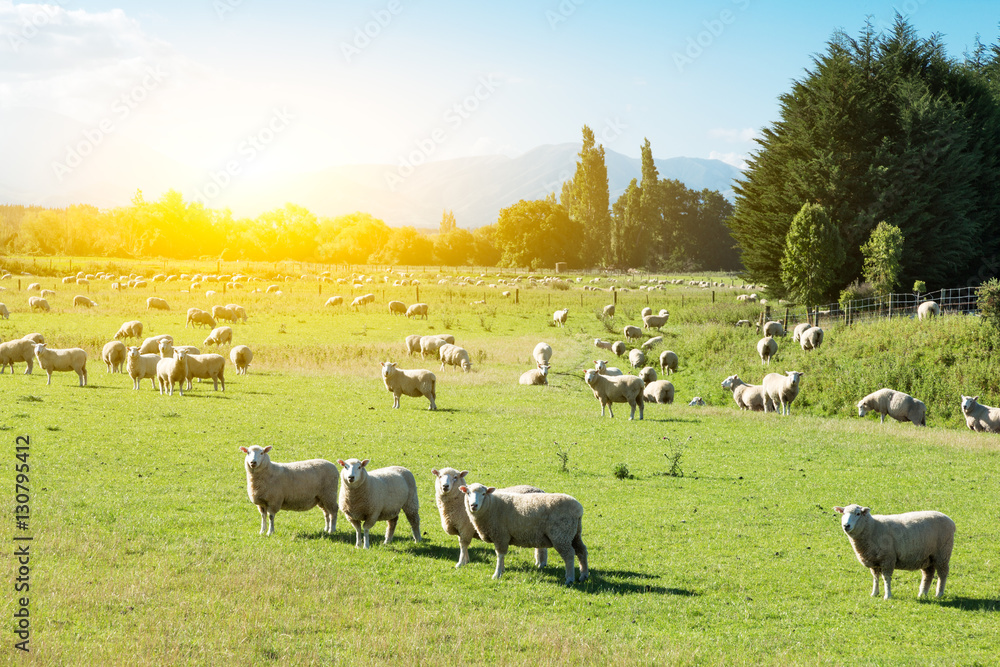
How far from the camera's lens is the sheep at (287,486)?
11984 mm

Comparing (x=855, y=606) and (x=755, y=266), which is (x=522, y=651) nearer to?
(x=855, y=606)

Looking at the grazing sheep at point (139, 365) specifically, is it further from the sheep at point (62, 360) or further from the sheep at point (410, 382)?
the sheep at point (410, 382)

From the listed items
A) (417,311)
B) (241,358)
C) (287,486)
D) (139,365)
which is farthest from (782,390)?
(417,311)

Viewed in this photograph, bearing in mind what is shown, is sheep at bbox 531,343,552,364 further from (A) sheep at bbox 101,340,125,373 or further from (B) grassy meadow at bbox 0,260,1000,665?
(A) sheep at bbox 101,340,125,373

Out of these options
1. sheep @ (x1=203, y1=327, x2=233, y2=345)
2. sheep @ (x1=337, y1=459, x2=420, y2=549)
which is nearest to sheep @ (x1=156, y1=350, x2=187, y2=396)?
sheep @ (x1=203, y1=327, x2=233, y2=345)

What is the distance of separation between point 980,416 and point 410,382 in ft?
63.2

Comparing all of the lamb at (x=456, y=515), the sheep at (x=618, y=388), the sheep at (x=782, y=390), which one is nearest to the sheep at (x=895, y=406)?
the sheep at (x=782, y=390)

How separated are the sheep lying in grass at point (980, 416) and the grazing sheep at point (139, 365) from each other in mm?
28364

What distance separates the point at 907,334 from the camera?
34344 mm

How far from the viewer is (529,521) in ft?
34.3

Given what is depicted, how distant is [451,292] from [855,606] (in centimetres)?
6402

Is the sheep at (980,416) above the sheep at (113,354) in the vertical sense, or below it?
below

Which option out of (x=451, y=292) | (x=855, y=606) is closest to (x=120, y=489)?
(x=855, y=606)

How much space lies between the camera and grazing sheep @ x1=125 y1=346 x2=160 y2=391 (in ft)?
87.1
